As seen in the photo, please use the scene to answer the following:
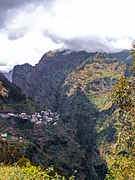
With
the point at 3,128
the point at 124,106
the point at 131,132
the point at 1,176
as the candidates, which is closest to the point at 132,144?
the point at 131,132

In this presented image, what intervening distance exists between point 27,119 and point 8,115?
1261 centimetres

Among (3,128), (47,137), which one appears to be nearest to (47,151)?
(47,137)

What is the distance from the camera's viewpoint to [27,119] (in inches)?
7815

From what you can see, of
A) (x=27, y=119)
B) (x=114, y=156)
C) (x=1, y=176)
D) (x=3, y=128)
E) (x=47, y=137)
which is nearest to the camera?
(x=1, y=176)

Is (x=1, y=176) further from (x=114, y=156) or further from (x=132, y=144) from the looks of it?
(x=114, y=156)

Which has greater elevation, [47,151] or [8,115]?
[8,115]

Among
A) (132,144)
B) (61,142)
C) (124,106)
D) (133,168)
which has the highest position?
(124,106)

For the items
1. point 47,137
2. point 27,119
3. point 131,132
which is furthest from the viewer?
point 27,119

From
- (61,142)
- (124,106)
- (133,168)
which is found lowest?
(61,142)

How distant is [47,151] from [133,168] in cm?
15366

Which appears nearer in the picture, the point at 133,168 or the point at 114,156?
the point at 133,168

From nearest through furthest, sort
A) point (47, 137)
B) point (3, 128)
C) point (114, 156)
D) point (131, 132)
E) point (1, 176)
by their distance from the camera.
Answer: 1. point (1, 176)
2. point (131, 132)
3. point (114, 156)
4. point (3, 128)
5. point (47, 137)

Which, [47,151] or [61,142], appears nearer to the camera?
[47,151]

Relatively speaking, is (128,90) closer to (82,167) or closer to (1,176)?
(1,176)
